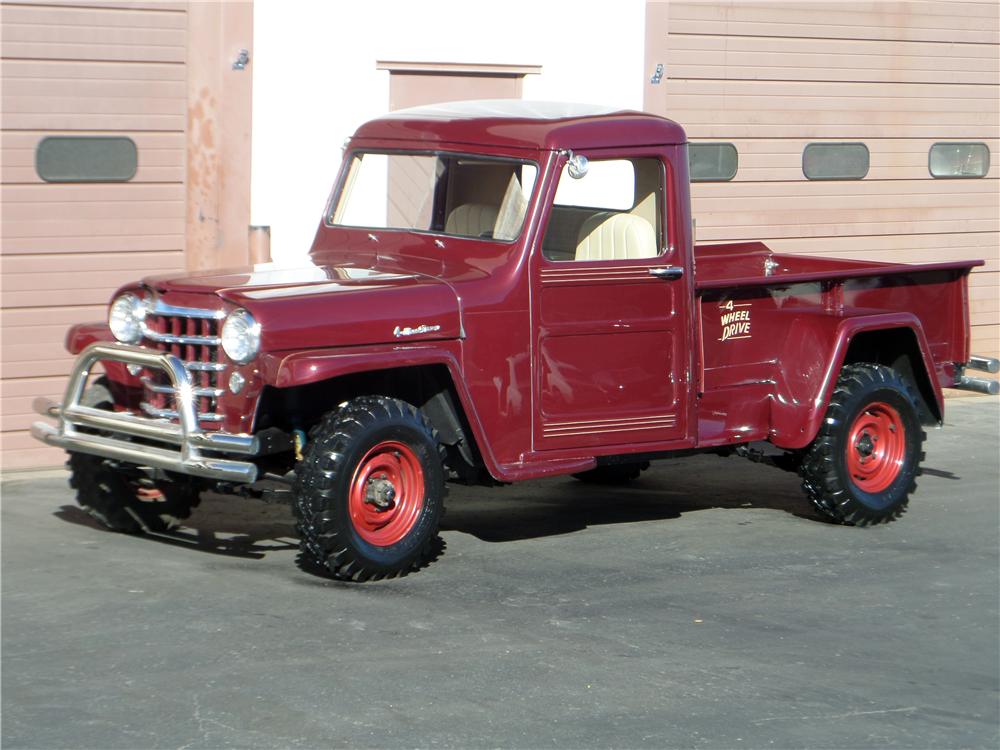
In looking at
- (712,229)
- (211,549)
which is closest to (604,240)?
(211,549)

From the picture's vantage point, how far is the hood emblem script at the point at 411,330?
248 inches

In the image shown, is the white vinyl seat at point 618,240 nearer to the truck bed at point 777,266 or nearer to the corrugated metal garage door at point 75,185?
the truck bed at point 777,266

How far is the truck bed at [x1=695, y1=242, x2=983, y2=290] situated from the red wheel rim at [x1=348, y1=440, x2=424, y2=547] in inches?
83.0

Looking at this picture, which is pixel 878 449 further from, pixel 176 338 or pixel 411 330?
pixel 176 338

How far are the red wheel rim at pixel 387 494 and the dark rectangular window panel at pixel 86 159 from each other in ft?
11.3

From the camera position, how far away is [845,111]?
39.4 ft

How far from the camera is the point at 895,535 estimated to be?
25.1ft

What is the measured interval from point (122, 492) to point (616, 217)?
2742mm

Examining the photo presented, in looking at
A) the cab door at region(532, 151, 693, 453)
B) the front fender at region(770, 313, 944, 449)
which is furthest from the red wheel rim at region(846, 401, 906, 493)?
the cab door at region(532, 151, 693, 453)

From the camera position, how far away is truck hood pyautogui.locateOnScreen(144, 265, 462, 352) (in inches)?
240

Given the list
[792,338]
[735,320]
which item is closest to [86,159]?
[735,320]

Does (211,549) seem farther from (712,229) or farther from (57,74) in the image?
(712,229)

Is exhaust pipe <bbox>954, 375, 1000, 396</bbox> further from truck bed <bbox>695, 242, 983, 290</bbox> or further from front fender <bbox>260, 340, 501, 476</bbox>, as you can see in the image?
front fender <bbox>260, 340, 501, 476</bbox>

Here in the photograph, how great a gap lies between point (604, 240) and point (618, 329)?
511 mm
